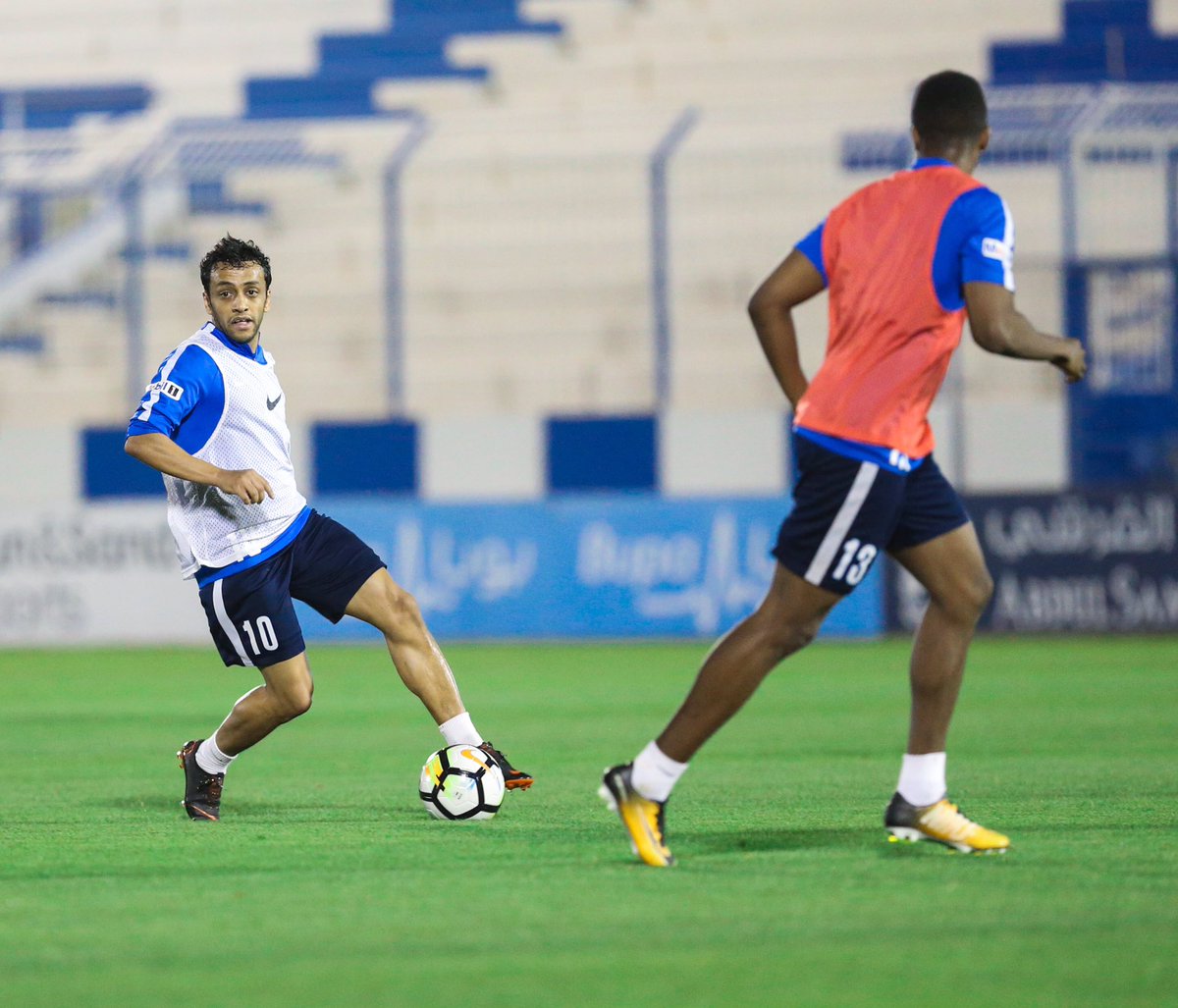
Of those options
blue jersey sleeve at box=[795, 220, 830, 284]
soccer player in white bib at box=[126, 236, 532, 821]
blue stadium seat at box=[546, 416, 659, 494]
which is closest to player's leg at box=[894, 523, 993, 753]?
blue jersey sleeve at box=[795, 220, 830, 284]

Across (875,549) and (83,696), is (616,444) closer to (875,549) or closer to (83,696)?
(83,696)

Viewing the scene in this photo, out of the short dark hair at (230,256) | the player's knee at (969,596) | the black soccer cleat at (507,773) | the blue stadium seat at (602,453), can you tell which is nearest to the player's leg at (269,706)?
the black soccer cleat at (507,773)

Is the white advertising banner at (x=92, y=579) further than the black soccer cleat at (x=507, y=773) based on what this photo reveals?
Yes

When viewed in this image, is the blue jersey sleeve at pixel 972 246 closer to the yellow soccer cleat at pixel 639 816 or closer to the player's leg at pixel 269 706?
the yellow soccer cleat at pixel 639 816

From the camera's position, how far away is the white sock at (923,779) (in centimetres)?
495

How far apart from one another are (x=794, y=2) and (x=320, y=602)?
2043 cm

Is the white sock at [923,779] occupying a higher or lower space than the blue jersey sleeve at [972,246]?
lower

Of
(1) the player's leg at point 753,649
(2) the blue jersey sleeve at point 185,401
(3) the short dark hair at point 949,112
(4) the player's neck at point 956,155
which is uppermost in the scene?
(3) the short dark hair at point 949,112

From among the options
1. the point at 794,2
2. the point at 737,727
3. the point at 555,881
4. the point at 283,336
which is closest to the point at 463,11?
the point at 794,2

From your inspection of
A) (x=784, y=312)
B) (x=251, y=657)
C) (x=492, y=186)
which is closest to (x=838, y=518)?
(x=784, y=312)

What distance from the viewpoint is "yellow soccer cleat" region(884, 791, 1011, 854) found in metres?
4.88

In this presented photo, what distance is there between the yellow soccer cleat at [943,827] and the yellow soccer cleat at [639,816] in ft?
2.05

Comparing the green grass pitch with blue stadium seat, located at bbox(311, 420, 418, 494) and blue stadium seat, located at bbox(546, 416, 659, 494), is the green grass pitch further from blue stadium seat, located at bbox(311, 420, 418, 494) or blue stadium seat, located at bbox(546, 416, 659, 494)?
blue stadium seat, located at bbox(311, 420, 418, 494)

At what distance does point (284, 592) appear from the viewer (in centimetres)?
606
